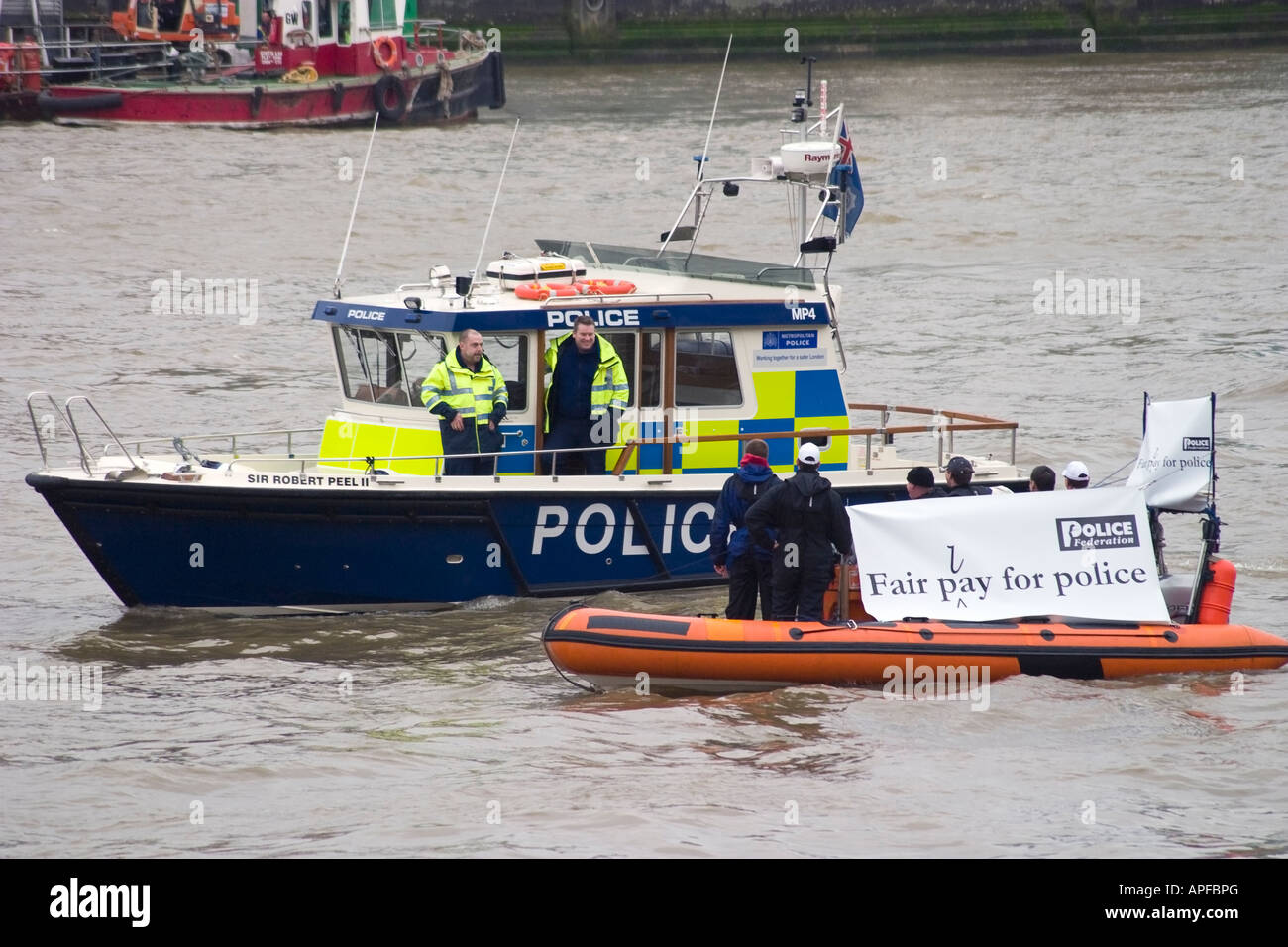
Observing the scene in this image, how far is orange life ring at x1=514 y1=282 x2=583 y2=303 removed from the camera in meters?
11.2

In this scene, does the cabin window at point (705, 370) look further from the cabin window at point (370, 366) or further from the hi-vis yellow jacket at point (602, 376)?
the cabin window at point (370, 366)

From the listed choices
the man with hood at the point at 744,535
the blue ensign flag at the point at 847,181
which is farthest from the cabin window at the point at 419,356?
the blue ensign flag at the point at 847,181

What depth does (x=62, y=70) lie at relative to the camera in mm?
35312

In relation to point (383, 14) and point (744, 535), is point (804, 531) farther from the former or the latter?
point (383, 14)

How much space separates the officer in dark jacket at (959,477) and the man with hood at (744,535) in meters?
1.03

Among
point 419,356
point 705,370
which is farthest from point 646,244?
point 419,356

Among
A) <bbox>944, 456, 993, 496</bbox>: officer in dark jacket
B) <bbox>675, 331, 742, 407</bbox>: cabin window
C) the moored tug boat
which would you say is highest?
the moored tug boat

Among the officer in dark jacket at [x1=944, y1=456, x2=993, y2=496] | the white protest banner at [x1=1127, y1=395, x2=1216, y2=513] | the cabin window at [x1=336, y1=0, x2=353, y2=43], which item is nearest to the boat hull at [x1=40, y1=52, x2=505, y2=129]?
the cabin window at [x1=336, y1=0, x2=353, y2=43]

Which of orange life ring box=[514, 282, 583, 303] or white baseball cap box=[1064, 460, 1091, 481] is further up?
orange life ring box=[514, 282, 583, 303]

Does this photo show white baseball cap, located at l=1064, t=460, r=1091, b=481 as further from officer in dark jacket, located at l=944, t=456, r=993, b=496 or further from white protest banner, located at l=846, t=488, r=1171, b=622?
officer in dark jacket, located at l=944, t=456, r=993, b=496

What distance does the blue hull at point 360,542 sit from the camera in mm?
Answer: 10398

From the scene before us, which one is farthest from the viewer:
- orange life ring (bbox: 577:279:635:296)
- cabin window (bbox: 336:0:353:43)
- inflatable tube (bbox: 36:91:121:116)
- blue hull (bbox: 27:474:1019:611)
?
cabin window (bbox: 336:0:353:43)

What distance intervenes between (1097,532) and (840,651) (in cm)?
162

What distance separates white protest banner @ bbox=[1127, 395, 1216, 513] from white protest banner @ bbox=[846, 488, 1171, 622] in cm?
23
